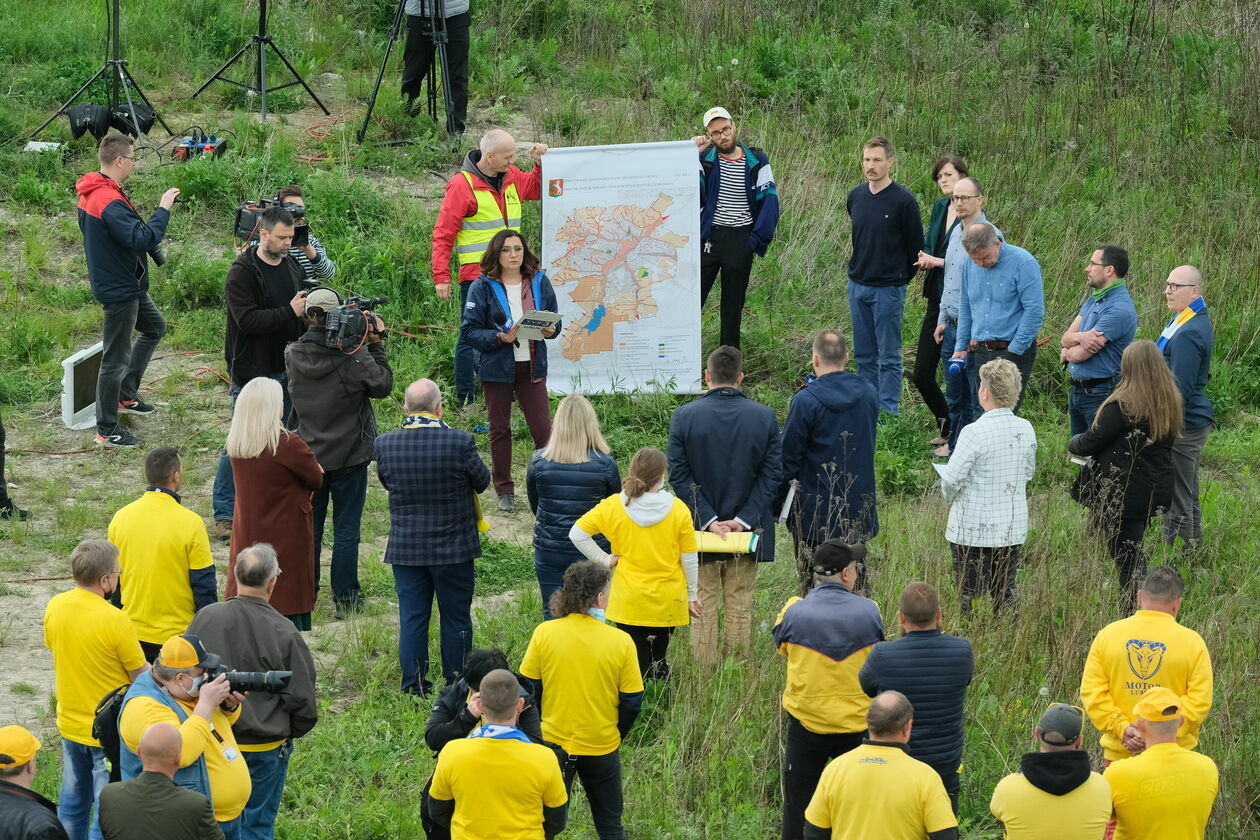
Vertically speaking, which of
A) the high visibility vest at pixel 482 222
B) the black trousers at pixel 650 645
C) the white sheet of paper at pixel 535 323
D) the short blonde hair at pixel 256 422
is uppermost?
the high visibility vest at pixel 482 222

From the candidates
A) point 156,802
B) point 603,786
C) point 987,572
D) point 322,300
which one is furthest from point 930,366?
point 156,802

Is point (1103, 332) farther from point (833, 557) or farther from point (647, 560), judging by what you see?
point (833, 557)

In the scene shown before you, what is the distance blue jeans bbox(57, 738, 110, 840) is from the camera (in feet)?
19.2

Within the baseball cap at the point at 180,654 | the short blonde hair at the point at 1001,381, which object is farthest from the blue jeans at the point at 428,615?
the short blonde hair at the point at 1001,381

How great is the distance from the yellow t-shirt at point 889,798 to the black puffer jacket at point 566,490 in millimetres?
2459

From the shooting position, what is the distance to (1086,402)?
916cm

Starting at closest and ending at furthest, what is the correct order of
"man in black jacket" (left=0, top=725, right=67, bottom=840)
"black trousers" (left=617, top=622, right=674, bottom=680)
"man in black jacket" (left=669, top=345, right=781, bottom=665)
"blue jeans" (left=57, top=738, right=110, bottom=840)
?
1. "man in black jacket" (left=0, top=725, right=67, bottom=840)
2. "blue jeans" (left=57, top=738, right=110, bottom=840)
3. "black trousers" (left=617, top=622, right=674, bottom=680)
4. "man in black jacket" (left=669, top=345, right=781, bottom=665)

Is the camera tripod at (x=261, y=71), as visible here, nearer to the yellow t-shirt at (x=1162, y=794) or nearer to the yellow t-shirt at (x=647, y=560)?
the yellow t-shirt at (x=647, y=560)

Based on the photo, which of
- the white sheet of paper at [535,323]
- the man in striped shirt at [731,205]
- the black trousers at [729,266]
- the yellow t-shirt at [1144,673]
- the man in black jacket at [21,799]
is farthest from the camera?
the black trousers at [729,266]

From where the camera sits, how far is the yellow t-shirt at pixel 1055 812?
4.93 meters

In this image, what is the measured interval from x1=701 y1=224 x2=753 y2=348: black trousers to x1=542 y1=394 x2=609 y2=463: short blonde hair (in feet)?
14.2

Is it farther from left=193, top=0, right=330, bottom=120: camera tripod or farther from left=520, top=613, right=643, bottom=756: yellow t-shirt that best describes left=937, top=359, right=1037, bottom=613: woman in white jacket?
left=193, top=0, right=330, bottom=120: camera tripod

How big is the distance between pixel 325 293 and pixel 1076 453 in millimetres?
4369

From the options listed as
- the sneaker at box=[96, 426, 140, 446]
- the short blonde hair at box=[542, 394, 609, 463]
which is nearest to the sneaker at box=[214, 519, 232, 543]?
the sneaker at box=[96, 426, 140, 446]
